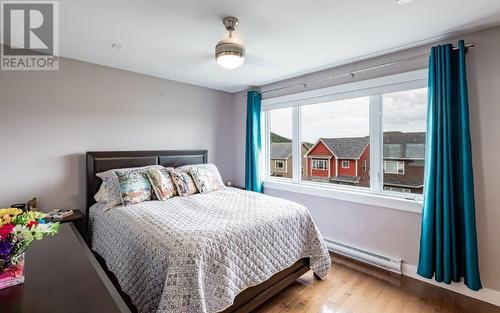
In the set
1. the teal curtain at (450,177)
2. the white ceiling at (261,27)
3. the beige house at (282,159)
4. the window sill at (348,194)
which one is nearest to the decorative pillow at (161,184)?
the white ceiling at (261,27)

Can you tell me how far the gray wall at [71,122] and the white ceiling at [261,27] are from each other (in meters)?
0.32

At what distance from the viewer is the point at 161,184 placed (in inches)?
103

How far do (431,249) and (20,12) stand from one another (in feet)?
12.6

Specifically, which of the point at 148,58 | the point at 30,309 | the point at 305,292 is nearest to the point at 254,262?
the point at 305,292

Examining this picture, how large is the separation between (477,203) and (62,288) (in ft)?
9.71

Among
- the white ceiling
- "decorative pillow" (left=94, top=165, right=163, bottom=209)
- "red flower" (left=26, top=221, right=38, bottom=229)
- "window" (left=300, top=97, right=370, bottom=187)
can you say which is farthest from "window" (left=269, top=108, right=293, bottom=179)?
"red flower" (left=26, top=221, right=38, bottom=229)

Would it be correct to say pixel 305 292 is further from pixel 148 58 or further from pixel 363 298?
pixel 148 58

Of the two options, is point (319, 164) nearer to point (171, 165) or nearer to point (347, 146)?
point (347, 146)

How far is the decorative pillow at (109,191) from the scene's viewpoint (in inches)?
93.1

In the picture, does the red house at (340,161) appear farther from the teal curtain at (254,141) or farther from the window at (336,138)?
the teal curtain at (254,141)

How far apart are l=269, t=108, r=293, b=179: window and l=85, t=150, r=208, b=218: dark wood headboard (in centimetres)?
111

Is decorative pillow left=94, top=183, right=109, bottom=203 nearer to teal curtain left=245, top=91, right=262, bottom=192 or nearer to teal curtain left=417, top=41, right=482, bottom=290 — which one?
teal curtain left=245, top=91, right=262, bottom=192

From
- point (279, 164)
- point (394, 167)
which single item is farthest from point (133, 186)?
point (394, 167)

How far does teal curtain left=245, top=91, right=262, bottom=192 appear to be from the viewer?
3.71 meters
